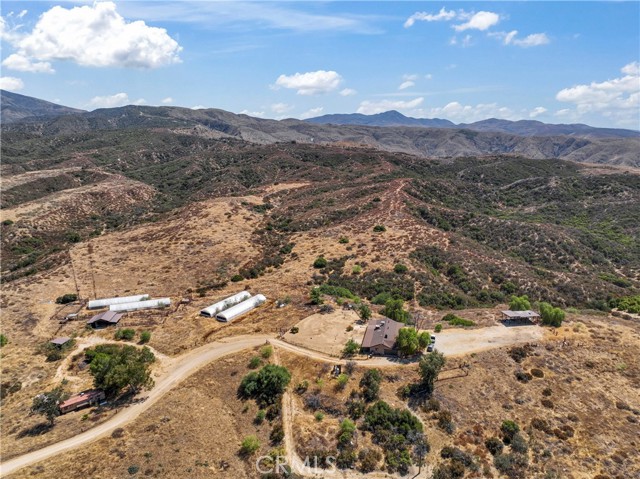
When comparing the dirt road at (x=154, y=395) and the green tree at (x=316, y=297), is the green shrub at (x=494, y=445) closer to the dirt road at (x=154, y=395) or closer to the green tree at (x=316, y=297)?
the dirt road at (x=154, y=395)

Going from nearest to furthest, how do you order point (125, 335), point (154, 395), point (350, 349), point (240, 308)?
point (154, 395) < point (350, 349) < point (125, 335) < point (240, 308)

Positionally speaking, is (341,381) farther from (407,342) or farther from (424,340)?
(424,340)

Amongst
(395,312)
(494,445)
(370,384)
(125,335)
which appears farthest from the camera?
(395,312)

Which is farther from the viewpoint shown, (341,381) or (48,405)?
(341,381)

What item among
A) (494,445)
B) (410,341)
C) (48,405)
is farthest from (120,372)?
(494,445)

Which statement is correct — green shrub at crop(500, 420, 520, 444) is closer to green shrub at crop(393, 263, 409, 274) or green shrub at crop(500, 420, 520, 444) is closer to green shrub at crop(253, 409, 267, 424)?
green shrub at crop(253, 409, 267, 424)

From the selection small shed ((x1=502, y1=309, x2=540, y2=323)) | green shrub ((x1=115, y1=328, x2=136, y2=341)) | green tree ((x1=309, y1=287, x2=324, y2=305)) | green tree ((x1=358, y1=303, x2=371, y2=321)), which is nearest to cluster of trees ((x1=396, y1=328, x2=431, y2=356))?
green tree ((x1=358, y1=303, x2=371, y2=321))

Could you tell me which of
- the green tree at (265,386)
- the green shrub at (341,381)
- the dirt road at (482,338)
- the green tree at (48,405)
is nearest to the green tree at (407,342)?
the dirt road at (482,338)
